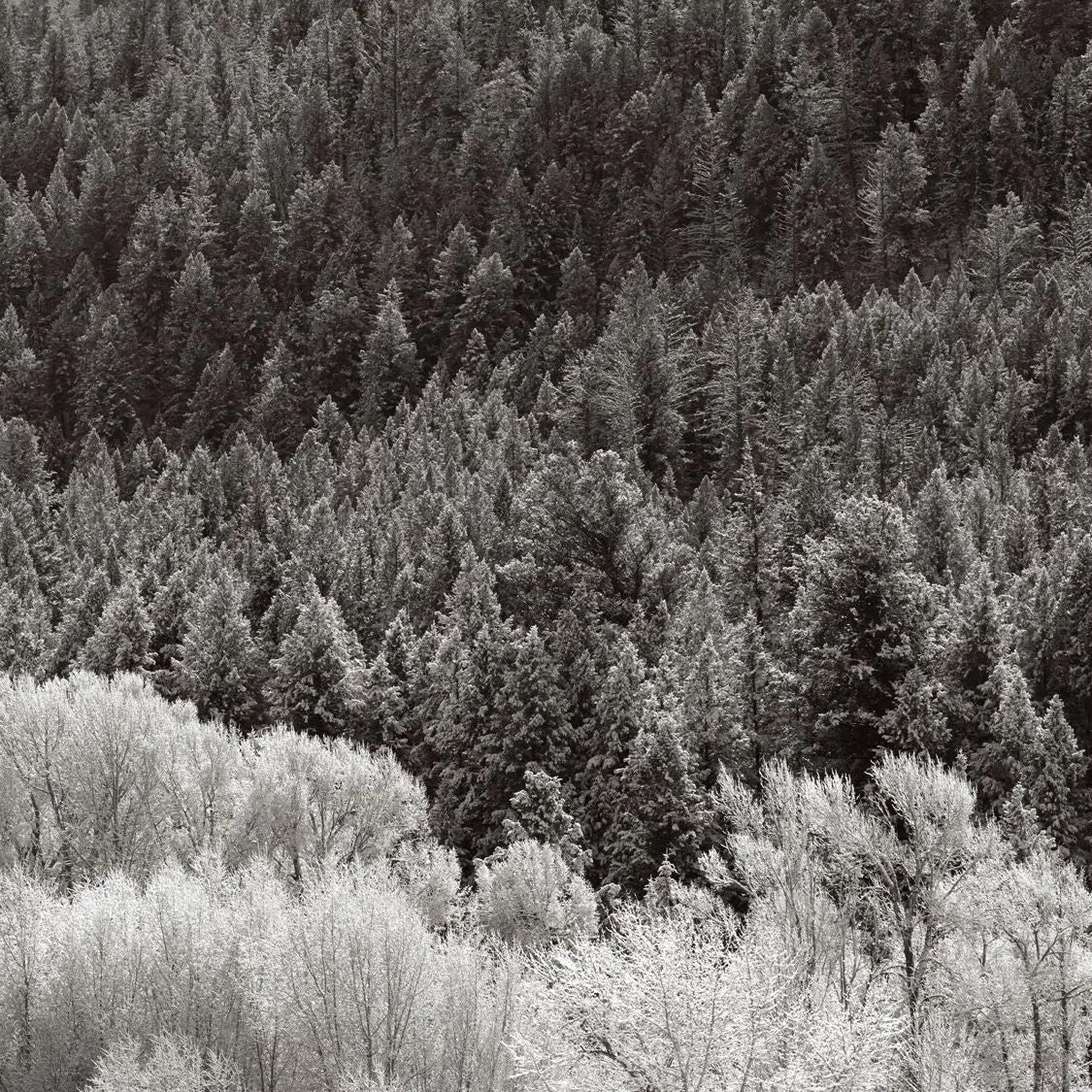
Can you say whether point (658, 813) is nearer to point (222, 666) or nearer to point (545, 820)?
point (545, 820)

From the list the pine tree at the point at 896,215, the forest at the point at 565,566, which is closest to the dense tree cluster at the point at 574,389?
the forest at the point at 565,566

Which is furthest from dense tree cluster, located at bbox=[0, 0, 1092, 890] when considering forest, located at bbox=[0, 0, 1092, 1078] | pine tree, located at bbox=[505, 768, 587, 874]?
pine tree, located at bbox=[505, 768, 587, 874]

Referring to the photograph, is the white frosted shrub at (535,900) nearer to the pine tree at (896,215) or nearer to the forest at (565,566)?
the forest at (565,566)

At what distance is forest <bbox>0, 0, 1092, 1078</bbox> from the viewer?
2502 centimetres

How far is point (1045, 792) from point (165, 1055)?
92.5 feet

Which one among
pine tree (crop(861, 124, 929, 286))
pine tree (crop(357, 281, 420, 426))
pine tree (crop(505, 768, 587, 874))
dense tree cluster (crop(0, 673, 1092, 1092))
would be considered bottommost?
dense tree cluster (crop(0, 673, 1092, 1092))

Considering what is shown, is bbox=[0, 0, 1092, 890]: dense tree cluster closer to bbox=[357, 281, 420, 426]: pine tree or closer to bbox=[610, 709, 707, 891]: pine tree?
bbox=[610, 709, 707, 891]: pine tree

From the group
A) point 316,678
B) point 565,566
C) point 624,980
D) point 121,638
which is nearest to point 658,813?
point 565,566

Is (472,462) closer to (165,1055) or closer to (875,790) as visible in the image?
(875,790)

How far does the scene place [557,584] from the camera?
5397 centimetres

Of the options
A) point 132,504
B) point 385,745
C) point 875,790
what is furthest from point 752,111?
point 875,790

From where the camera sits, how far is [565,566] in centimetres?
5441

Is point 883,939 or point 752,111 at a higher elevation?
point 752,111

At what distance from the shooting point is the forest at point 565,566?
82.1 feet
